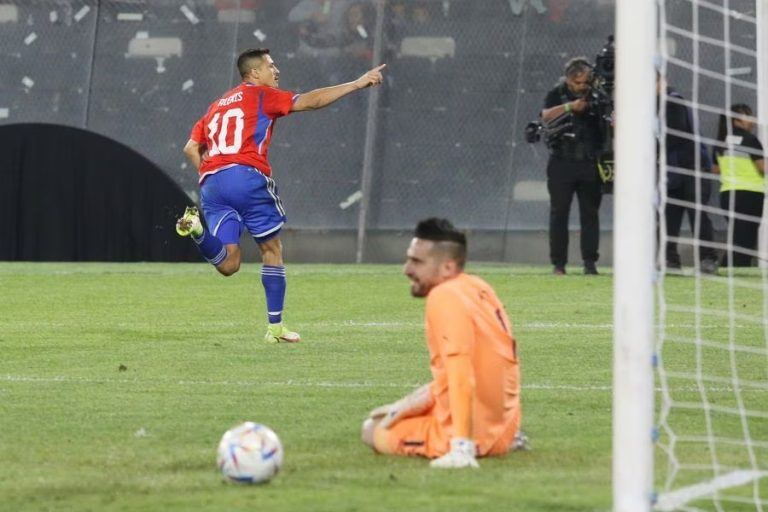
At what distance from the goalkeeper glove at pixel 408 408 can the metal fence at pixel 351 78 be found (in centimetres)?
1478

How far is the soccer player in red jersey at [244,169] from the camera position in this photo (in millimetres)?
12336

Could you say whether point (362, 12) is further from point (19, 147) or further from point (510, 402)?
point (510, 402)

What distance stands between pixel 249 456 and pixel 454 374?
2.63 ft

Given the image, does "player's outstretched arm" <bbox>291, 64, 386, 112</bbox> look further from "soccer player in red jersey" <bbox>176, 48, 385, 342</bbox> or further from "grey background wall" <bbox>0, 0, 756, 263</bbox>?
"grey background wall" <bbox>0, 0, 756, 263</bbox>

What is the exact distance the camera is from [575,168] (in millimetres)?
18172

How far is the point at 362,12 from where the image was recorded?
22.5m

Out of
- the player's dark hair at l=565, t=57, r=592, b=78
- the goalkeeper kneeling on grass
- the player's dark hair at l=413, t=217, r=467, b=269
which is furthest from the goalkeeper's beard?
the player's dark hair at l=565, t=57, r=592, b=78

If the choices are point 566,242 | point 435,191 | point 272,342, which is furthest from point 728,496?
point 435,191

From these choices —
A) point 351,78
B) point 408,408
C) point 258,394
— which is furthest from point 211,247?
point 351,78

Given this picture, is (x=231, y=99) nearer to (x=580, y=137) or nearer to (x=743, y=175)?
(x=580, y=137)

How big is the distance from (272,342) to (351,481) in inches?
216

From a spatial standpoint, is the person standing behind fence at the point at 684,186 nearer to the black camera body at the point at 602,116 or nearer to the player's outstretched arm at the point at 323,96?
the black camera body at the point at 602,116

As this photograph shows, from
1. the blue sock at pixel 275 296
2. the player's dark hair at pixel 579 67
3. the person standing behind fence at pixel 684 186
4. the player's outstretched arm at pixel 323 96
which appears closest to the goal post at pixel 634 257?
the player's outstretched arm at pixel 323 96

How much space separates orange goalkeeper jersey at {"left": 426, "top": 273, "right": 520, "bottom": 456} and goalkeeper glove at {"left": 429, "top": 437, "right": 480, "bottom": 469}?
1.2 inches
